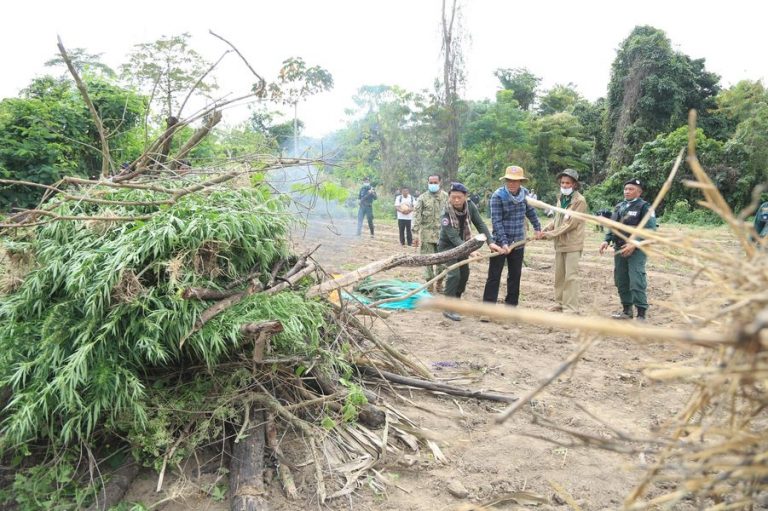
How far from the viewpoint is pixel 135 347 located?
8.50ft

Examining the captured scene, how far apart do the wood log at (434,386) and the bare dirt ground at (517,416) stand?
0.05m

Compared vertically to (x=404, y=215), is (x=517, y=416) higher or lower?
lower

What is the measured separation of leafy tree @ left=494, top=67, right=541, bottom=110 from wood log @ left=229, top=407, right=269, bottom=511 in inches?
1267

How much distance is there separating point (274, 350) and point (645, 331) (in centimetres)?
248

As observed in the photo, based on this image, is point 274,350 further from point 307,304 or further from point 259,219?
point 259,219

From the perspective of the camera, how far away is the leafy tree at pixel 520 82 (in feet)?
106

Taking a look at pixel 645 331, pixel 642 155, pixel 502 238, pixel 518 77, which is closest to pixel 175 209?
pixel 645 331

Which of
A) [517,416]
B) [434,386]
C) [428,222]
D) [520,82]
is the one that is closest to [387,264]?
[434,386]

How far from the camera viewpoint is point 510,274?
607cm

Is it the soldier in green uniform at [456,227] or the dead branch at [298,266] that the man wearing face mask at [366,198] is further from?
the dead branch at [298,266]

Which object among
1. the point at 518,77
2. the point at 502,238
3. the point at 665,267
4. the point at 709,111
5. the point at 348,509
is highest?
the point at 518,77

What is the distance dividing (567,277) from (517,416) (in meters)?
2.72

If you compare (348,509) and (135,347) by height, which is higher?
(135,347)

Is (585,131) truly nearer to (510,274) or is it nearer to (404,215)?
(404,215)
